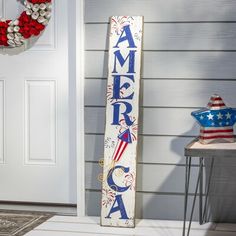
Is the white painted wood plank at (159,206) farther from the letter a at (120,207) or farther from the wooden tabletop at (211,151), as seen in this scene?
the wooden tabletop at (211,151)

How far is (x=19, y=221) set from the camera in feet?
13.2

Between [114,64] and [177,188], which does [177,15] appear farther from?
[177,188]

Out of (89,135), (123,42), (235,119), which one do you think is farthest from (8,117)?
(235,119)

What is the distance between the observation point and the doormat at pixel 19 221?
12.5ft

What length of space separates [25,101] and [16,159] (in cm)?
37

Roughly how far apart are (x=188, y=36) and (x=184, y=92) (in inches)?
12.7

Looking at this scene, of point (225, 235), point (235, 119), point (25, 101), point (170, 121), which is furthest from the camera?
point (25, 101)

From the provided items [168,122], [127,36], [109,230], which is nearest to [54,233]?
[109,230]

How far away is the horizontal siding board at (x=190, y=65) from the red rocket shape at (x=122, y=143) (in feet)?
1.21

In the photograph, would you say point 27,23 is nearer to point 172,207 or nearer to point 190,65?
point 190,65

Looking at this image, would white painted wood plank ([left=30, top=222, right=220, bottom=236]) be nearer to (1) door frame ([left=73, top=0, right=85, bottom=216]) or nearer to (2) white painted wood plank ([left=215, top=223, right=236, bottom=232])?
(2) white painted wood plank ([left=215, top=223, right=236, bottom=232])

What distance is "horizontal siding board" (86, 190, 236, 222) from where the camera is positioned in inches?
161

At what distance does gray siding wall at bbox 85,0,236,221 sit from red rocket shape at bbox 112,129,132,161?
0.52 feet

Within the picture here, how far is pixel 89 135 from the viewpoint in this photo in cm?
418
